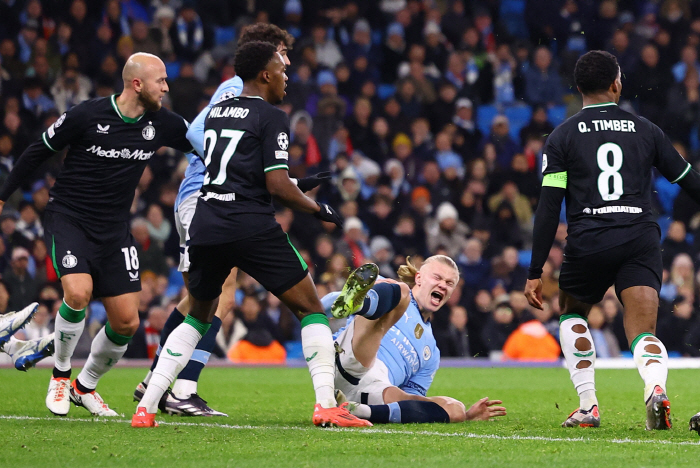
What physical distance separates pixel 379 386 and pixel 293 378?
459cm

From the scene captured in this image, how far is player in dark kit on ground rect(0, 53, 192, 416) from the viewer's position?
6.15m

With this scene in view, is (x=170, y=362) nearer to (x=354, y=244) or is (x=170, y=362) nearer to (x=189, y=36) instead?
(x=354, y=244)

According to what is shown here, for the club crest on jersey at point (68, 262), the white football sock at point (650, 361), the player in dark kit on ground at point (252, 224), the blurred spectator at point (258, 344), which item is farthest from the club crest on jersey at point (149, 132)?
the blurred spectator at point (258, 344)

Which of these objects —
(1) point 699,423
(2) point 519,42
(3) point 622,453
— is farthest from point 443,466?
(2) point 519,42

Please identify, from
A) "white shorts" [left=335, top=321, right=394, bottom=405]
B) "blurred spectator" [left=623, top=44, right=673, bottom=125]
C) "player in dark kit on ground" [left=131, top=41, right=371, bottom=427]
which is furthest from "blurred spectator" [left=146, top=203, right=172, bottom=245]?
"player in dark kit on ground" [left=131, top=41, right=371, bottom=427]

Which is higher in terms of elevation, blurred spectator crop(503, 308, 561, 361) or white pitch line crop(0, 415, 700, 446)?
blurred spectator crop(503, 308, 561, 361)

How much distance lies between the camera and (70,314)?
6145 millimetres

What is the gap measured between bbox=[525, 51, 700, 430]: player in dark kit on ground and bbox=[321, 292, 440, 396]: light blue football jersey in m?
1.08

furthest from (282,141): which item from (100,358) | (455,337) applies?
(455,337)

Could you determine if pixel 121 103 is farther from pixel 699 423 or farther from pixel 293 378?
pixel 293 378

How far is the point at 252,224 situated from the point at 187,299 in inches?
62.0

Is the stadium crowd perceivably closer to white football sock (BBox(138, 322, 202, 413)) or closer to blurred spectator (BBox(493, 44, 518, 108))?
blurred spectator (BBox(493, 44, 518, 108))

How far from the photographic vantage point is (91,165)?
20.6 ft

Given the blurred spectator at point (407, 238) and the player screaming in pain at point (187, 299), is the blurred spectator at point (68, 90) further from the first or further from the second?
the player screaming in pain at point (187, 299)
